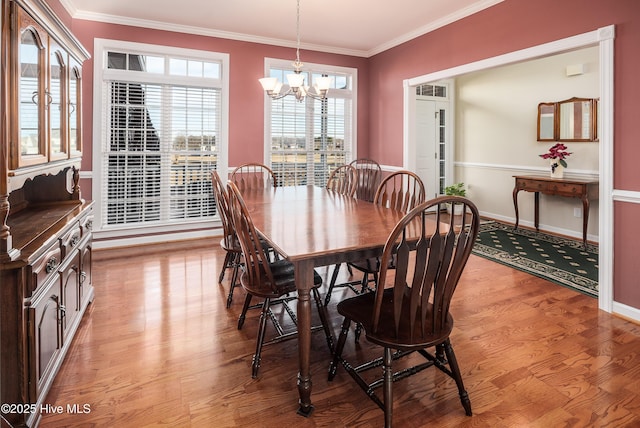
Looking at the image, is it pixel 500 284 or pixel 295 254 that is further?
pixel 500 284

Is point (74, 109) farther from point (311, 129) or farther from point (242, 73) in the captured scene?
point (311, 129)

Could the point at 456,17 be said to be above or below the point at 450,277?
above

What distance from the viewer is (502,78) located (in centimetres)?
619

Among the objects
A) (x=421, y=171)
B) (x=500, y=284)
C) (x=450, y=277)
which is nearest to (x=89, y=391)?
(x=450, y=277)

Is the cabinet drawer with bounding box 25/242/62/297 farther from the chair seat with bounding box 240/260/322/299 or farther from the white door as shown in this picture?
the white door

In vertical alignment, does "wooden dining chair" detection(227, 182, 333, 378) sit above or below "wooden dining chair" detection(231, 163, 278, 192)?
below

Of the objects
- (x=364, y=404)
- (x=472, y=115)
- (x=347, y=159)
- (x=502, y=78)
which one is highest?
(x=502, y=78)

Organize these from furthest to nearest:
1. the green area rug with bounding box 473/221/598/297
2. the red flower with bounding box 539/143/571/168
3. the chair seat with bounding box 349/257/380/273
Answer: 1. the red flower with bounding box 539/143/571/168
2. the green area rug with bounding box 473/221/598/297
3. the chair seat with bounding box 349/257/380/273

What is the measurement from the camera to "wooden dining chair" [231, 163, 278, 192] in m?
4.27

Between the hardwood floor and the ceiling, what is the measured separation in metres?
2.96

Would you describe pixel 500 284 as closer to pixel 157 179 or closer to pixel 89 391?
pixel 89 391

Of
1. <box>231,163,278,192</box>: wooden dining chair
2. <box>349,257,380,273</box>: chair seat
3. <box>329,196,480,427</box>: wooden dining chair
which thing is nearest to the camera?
<box>329,196,480,427</box>: wooden dining chair

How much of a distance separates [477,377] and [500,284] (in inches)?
64.0

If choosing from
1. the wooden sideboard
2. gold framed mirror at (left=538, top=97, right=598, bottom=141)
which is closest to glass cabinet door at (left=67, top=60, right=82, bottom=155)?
the wooden sideboard
